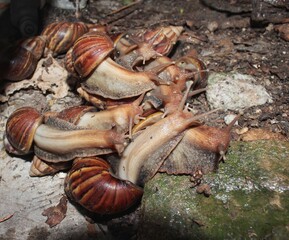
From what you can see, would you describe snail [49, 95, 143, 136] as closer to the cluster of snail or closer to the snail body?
the cluster of snail

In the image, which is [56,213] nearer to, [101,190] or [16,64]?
[101,190]

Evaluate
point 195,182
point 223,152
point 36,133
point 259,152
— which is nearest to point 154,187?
point 195,182

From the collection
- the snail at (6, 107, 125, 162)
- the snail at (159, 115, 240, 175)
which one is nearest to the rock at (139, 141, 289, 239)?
the snail at (159, 115, 240, 175)

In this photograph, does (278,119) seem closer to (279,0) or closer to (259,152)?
(259,152)

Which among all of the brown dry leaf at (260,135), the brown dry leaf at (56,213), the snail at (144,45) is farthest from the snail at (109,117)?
the brown dry leaf at (260,135)

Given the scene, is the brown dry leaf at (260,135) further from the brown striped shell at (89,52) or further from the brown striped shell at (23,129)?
the brown striped shell at (23,129)

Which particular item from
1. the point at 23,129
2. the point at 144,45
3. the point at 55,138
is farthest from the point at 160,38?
the point at 23,129
